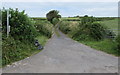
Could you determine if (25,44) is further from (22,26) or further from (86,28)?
(86,28)

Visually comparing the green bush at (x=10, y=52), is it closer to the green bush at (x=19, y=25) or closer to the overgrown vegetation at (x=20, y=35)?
the overgrown vegetation at (x=20, y=35)

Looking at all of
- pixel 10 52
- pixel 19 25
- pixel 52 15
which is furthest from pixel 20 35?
pixel 52 15

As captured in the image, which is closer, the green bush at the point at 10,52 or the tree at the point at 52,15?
the green bush at the point at 10,52

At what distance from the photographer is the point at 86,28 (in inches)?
608

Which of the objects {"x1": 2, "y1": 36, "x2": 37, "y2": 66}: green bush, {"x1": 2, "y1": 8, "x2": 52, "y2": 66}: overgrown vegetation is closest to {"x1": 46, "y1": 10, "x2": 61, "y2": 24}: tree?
{"x1": 2, "y1": 8, "x2": 52, "y2": 66}: overgrown vegetation

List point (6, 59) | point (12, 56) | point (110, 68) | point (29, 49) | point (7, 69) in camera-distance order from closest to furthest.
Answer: point (7, 69) → point (110, 68) → point (6, 59) → point (12, 56) → point (29, 49)

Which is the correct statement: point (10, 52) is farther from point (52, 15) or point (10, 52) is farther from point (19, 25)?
point (52, 15)

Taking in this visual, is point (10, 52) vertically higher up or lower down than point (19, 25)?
lower down

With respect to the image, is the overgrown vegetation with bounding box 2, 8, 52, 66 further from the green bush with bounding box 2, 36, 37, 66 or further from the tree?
the tree

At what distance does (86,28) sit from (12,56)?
32.9 feet

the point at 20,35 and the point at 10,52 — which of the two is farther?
the point at 20,35

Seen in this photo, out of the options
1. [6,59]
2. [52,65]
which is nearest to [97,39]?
[52,65]

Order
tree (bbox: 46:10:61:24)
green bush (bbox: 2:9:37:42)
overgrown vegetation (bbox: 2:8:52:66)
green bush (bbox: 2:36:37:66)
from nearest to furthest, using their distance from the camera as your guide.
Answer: green bush (bbox: 2:36:37:66) → overgrown vegetation (bbox: 2:8:52:66) → green bush (bbox: 2:9:37:42) → tree (bbox: 46:10:61:24)

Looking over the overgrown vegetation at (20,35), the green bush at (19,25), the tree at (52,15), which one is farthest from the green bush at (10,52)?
the tree at (52,15)
